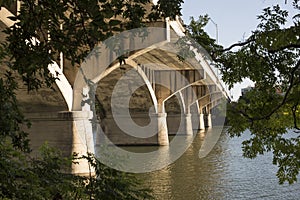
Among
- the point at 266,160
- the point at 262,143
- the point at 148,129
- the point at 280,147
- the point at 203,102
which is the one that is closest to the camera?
the point at 280,147

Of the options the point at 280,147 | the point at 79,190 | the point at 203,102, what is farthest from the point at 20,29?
the point at 203,102

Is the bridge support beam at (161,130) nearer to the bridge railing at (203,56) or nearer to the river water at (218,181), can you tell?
the bridge railing at (203,56)

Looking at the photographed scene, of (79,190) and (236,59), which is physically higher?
(236,59)

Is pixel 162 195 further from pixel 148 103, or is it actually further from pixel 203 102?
pixel 203 102

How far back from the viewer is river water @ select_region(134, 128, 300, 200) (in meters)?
12.1

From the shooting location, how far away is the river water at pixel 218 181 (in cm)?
1212

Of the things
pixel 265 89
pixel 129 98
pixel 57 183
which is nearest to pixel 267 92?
pixel 265 89

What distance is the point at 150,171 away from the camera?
673 inches

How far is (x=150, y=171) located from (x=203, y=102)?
38184 mm

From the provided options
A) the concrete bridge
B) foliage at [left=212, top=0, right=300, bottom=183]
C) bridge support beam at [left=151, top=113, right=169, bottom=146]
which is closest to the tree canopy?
foliage at [left=212, top=0, right=300, bottom=183]

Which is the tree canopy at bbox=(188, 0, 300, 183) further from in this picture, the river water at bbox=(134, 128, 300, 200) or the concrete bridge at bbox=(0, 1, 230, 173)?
the concrete bridge at bbox=(0, 1, 230, 173)

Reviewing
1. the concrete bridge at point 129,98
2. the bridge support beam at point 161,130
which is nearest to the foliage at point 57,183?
the concrete bridge at point 129,98

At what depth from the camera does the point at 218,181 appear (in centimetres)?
1452

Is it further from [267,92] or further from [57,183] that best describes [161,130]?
[57,183]
